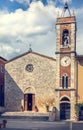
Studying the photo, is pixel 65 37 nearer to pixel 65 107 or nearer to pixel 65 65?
pixel 65 65

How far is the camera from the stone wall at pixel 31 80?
3947 cm

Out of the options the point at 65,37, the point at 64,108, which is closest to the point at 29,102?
the point at 64,108

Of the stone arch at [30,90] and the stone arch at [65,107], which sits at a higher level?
the stone arch at [30,90]

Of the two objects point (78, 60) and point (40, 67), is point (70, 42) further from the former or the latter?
point (40, 67)

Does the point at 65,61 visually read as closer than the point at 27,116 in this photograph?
No

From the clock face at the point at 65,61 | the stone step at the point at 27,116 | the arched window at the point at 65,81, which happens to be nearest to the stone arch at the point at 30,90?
the stone step at the point at 27,116

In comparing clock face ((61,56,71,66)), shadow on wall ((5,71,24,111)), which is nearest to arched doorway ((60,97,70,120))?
clock face ((61,56,71,66))

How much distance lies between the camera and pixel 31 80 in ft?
133

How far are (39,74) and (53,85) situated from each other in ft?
8.93

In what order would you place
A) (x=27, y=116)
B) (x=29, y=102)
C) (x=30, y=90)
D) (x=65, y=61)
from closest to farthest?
(x=27, y=116) → (x=65, y=61) → (x=30, y=90) → (x=29, y=102)

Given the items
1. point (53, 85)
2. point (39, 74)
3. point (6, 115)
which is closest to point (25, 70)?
point (39, 74)

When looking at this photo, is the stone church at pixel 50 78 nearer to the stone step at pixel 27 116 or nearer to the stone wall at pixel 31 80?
the stone wall at pixel 31 80

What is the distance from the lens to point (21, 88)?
4088 cm

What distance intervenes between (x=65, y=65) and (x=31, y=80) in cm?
582
